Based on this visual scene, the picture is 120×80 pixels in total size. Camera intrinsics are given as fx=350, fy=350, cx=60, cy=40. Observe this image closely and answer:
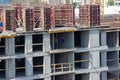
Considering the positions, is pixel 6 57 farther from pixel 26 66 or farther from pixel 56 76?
pixel 56 76

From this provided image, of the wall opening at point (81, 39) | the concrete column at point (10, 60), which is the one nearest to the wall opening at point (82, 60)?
the wall opening at point (81, 39)

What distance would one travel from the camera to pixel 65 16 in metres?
30.8

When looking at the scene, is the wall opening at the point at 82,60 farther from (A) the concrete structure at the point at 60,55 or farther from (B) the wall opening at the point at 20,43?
(B) the wall opening at the point at 20,43

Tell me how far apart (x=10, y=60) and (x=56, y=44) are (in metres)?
5.14

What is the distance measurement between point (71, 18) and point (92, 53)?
11.7 feet

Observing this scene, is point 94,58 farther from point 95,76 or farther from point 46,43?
point 46,43

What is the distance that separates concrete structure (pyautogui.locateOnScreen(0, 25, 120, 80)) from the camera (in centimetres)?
2756

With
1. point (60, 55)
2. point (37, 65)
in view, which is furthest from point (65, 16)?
point (37, 65)

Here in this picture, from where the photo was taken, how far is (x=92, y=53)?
100 feet

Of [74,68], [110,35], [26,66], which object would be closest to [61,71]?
[74,68]

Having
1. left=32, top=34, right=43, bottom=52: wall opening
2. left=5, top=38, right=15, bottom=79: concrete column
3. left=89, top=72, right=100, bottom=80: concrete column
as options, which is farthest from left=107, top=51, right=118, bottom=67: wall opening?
left=5, top=38, right=15, bottom=79: concrete column

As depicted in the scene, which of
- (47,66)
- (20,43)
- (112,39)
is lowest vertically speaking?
(47,66)

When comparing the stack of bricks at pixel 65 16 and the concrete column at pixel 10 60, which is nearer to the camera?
the concrete column at pixel 10 60

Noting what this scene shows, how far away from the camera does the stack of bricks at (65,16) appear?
30125 mm
